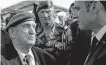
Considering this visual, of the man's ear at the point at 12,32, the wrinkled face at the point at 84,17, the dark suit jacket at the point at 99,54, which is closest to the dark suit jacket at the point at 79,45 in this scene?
the wrinkled face at the point at 84,17

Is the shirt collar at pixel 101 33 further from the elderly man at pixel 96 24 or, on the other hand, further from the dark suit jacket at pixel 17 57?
the dark suit jacket at pixel 17 57

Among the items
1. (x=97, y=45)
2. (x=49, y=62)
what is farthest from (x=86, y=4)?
(x=49, y=62)

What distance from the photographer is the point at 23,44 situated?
2.57 metres

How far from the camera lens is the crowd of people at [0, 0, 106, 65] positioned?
8.14 feet

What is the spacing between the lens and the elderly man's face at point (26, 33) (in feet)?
8.30

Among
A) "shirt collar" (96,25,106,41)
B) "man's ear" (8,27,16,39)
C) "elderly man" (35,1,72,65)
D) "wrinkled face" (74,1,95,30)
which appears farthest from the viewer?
"elderly man" (35,1,72,65)

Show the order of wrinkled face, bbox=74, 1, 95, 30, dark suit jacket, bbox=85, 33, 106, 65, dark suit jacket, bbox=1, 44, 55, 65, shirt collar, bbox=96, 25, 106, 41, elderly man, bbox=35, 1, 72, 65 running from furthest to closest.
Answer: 1. elderly man, bbox=35, 1, 72, 65
2. dark suit jacket, bbox=1, 44, 55, 65
3. wrinkled face, bbox=74, 1, 95, 30
4. shirt collar, bbox=96, 25, 106, 41
5. dark suit jacket, bbox=85, 33, 106, 65

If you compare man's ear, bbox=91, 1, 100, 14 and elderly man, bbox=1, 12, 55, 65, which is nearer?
man's ear, bbox=91, 1, 100, 14

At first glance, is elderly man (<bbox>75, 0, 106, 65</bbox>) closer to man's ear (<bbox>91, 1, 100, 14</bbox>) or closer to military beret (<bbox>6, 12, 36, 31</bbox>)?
man's ear (<bbox>91, 1, 100, 14</bbox>)

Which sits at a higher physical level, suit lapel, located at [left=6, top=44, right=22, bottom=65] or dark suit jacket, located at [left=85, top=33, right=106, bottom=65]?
dark suit jacket, located at [left=85, top=33, right=106, bottom=65]

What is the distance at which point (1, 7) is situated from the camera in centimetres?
323

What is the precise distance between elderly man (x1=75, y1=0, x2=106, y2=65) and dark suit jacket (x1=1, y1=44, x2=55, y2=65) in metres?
0.76

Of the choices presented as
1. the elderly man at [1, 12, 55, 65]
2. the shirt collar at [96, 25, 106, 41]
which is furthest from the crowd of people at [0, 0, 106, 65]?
the shirt collar at [96, 25, 106, 41]

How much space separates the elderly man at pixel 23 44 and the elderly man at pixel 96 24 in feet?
2.37
